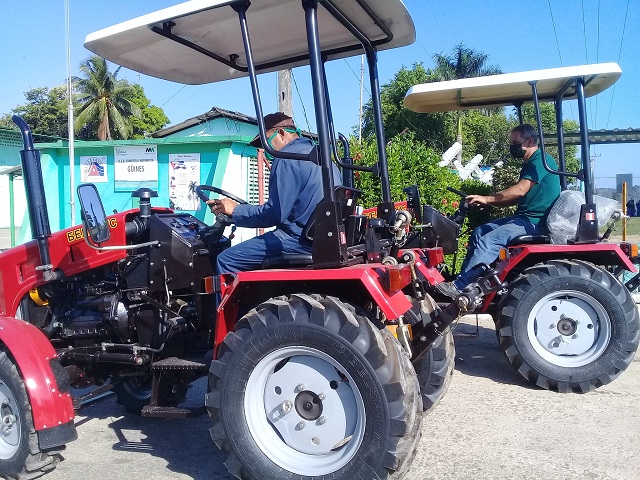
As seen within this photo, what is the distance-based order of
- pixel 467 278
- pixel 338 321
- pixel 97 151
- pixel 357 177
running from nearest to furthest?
pixel 338 321 → pixel 467 278 → pixel 357 177 → pixel 97 151

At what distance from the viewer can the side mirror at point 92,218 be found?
3.64m

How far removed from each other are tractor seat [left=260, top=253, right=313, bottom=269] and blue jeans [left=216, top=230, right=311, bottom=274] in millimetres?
25

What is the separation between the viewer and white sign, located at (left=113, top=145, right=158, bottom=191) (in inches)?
547

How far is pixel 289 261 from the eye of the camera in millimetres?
3607

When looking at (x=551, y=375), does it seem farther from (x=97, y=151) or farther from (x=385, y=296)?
(x=97, y=151)

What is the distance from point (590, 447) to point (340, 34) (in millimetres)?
3126

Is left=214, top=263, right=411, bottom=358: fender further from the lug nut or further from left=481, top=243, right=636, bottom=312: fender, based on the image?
left=481, top=243, right=636, bottom=312: fender

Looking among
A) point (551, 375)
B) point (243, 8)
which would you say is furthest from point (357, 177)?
point (243, 8)

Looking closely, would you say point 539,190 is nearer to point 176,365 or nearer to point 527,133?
point 527,133

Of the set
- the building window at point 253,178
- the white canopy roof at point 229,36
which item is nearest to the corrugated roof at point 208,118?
the building window at point 253,178

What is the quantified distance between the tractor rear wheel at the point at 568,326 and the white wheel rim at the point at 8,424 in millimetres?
3808

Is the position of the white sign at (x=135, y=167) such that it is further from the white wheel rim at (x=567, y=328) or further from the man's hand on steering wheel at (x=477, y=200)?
the white wheel rim at (x=567, y=328)

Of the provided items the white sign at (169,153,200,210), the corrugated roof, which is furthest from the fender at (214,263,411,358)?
the corrugated roof

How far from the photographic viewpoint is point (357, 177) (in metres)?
8.75
